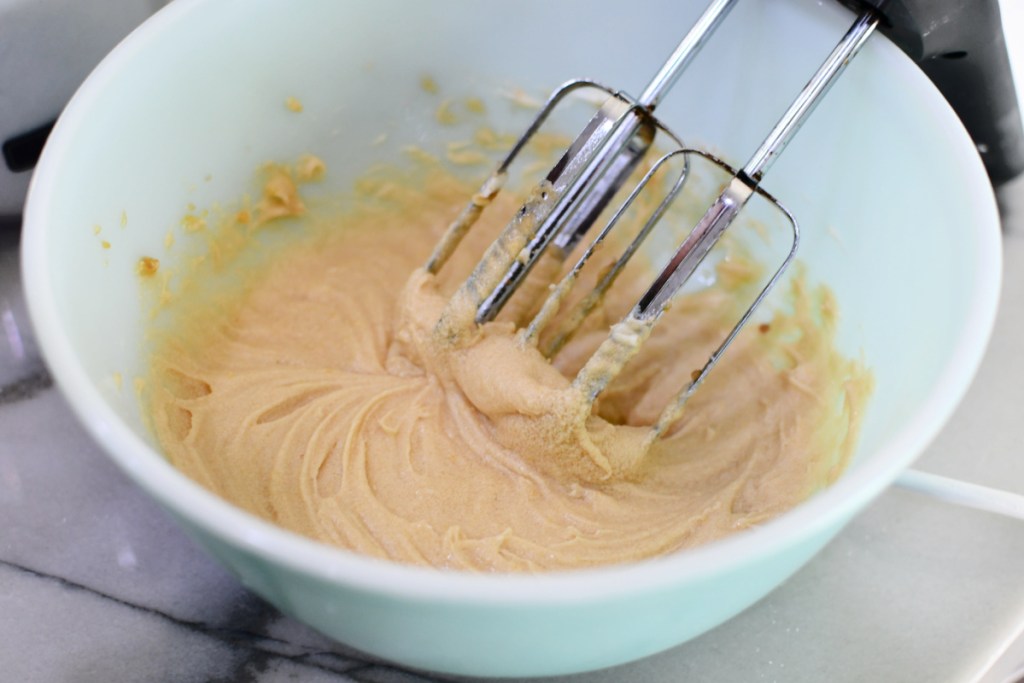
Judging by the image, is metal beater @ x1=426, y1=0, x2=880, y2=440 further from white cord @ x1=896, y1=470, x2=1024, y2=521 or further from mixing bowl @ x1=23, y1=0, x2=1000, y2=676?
white cord @ x1=896, y1=470, x2=1024, y2=521

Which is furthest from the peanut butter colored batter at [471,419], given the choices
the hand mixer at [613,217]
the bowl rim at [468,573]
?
the bowl rim at [468,573]

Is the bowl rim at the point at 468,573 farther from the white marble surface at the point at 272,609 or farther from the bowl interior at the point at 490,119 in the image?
the white marble surface at the point at 272,609

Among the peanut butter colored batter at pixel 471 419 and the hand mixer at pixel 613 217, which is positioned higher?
the hand mixer at pixel 613 217

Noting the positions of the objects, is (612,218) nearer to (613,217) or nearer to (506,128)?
(613,217)

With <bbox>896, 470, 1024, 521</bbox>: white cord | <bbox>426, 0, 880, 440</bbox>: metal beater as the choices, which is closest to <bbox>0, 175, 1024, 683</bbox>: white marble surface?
<bbox>896, 470, 1024, 521</bbox>: white cord

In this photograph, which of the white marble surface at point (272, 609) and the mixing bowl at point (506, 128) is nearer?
the mixing bowl at point (506, 128)

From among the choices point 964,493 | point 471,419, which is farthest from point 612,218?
point 964,493

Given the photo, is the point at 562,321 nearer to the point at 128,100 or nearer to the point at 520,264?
the point at 520,264
